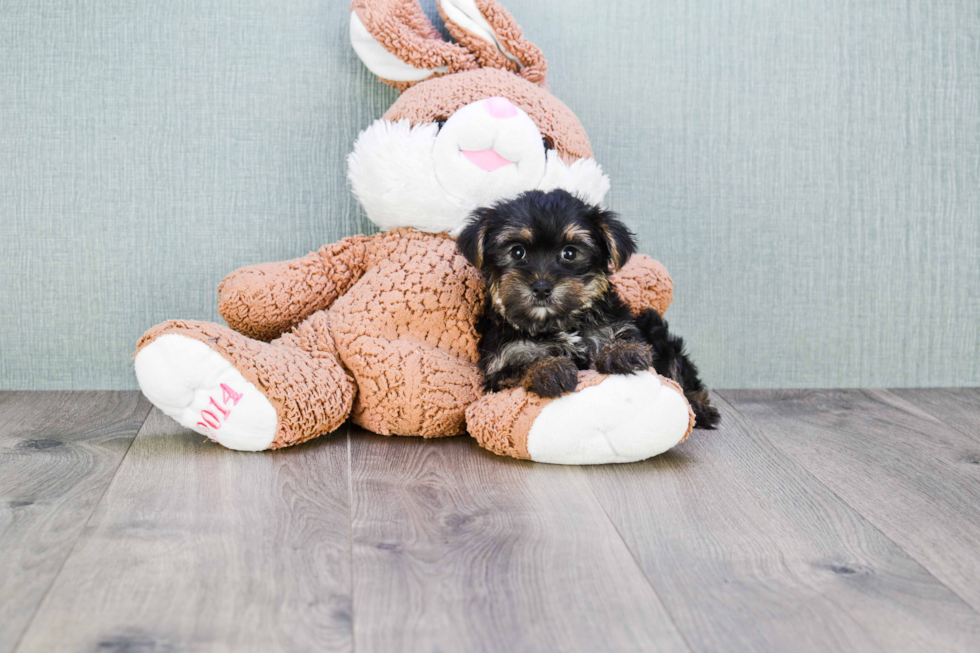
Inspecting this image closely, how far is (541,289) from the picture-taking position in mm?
1905

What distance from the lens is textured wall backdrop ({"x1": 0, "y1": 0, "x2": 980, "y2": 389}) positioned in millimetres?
2533

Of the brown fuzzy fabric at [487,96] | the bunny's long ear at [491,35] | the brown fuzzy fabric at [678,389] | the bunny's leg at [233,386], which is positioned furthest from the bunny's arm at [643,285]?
the bunny's leg at [233,386]

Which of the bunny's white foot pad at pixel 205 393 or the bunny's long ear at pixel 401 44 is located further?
the bunny's long ear at pixel 401 44

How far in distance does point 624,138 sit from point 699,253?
445mm

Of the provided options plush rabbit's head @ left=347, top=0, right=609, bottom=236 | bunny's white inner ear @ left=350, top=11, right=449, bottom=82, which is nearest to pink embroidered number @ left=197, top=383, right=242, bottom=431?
plush rabbit's head @ left=347, top=0, right=609, bottom=236

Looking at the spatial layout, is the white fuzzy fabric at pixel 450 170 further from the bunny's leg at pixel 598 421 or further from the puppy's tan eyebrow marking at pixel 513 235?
the bunny's leg at pixel 598 421

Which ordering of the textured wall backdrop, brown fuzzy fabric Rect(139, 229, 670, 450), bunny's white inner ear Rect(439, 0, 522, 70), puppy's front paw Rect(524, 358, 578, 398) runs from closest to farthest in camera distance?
puppy's front paw Rect(524, 358, 578, 398)
brown fuzzy fabric Rect(139, 229, 670, 450)
bunny's white inner ear Rect(439, 0, 522, 70)
the textured wall backdrop

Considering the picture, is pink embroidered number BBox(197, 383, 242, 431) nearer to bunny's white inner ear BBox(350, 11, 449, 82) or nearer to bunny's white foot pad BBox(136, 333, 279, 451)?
bunny's white foot pad BBox(136, 333, 279, 451)

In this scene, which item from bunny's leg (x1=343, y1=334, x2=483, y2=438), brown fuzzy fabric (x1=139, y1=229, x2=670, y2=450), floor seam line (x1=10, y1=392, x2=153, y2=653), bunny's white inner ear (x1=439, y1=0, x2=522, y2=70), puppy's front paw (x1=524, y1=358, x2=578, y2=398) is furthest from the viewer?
bunny's white inner ear (x1=439, y1=0, x2=522, y2=70)

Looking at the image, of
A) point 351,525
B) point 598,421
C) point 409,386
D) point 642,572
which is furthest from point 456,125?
point 642,572

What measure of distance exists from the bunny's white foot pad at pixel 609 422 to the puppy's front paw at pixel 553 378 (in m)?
0.03

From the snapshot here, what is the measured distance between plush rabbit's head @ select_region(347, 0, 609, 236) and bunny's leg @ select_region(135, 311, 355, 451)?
1.77 ft

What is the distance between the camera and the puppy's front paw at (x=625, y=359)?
1.88 metres

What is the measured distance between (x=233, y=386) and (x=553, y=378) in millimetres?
725
